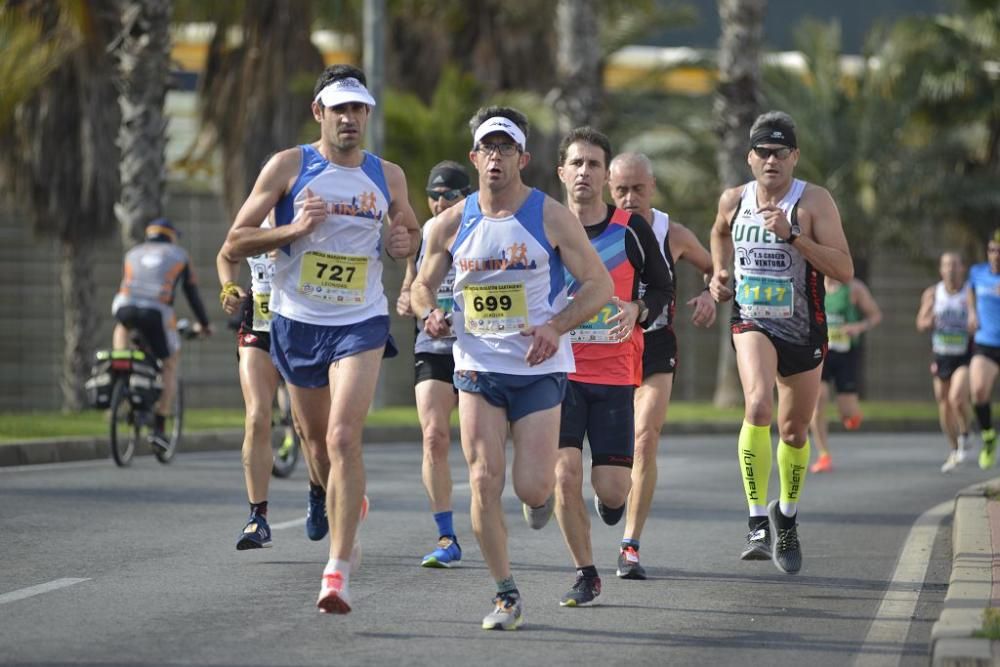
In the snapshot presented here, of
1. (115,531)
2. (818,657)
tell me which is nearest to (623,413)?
(818,657)

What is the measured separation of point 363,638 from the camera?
26.5 ft

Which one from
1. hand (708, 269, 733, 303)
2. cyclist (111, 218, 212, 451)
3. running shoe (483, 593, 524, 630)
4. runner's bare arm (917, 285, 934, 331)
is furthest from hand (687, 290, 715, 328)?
runner's bare arm (917, 285, 934, 331)

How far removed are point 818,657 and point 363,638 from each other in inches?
69.5

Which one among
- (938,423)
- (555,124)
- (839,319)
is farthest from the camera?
(555,124)

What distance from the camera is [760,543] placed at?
1077 cm

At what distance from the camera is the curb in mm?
7055

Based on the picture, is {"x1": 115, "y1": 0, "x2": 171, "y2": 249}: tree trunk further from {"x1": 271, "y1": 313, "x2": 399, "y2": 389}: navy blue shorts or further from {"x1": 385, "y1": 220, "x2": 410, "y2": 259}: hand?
{"x1": 271, "y1": 313, "x2": 399, "y2": 389}: navy blue shorts

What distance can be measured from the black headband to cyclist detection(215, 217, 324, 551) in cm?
265

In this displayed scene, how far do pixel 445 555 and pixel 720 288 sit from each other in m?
2.02

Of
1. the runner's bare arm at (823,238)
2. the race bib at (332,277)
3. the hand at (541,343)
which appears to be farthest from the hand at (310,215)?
the runner's bare arm at (823,238)

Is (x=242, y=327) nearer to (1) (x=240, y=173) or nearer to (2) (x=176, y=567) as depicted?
(2) (x=176, y=567)

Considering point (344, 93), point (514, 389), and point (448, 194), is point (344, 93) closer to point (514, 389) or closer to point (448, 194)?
point (514, 389)

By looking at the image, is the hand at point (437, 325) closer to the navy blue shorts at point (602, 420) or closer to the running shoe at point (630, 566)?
the navy blue shorts at point (602, 420)

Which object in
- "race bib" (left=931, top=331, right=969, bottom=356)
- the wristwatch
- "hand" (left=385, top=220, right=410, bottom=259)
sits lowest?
"race bib" (left=931, top=331, right=969, bottom=356)
